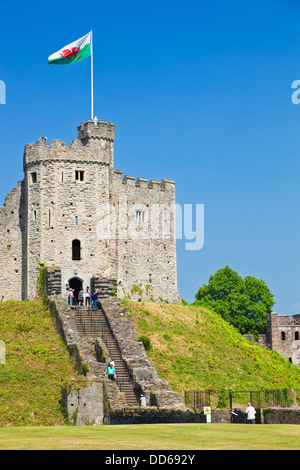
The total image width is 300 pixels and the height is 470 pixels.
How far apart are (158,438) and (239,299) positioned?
68.5 meters

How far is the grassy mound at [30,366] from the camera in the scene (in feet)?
138

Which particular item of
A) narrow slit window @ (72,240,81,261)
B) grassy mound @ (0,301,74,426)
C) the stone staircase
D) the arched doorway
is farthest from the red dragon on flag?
the stone staircase

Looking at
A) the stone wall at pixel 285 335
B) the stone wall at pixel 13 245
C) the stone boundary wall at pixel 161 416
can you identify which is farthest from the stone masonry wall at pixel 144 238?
the stone wall at pixel 285 335

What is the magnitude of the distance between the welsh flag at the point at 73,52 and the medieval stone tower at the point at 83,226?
5.12m

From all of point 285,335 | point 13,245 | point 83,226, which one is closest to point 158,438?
point 83,226

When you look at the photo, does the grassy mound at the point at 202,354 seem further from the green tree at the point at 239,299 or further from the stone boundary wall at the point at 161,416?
the green tree at the point at 239,299

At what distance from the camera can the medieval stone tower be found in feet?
200

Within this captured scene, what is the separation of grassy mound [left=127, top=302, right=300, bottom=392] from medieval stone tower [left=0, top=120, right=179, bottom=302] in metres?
4.40

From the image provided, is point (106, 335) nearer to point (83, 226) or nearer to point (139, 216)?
point (83, 226)

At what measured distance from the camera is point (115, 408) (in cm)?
4116

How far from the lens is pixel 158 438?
89.5 feet

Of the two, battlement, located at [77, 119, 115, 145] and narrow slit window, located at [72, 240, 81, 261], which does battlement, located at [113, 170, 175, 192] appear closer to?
battlement, located at [77, 119, 115, 145]

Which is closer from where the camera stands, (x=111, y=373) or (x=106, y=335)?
(x=111, y=373)
